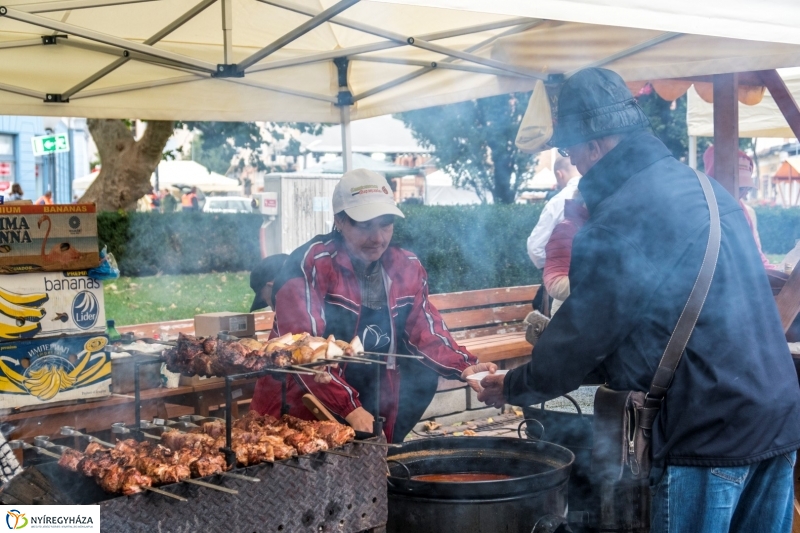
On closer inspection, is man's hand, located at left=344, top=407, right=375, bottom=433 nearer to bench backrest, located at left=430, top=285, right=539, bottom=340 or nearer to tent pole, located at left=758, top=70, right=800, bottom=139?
tent pole, located at left=758, top=70, right=800, bottom=139

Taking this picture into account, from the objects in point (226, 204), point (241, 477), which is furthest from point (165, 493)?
point (226, 204)

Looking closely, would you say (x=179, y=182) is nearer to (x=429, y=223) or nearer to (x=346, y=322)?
(x=429, y=223)

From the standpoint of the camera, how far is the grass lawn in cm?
1077

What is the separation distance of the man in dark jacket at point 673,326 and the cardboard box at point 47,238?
7.77 feet

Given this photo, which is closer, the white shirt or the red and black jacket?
the red and black jacket

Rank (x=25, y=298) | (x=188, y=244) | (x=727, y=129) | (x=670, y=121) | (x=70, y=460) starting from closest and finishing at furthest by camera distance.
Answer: (x=70, y=460) → (x=25, y=298) → (x=727, y=129) → (x=188, y=244) → (x=670, y=121)

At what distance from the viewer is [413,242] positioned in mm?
11070

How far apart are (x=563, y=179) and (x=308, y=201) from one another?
974 centimetres

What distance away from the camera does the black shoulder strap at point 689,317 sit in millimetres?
2406

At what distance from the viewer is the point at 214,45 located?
505 cm

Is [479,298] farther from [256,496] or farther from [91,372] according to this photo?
[256,496]

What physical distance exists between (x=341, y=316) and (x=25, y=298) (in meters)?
1.51

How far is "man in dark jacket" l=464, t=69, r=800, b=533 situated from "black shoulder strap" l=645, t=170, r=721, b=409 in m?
0.02


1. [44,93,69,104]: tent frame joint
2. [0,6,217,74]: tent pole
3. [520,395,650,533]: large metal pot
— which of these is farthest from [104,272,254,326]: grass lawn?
[520,395,650,533]: large metal pot
